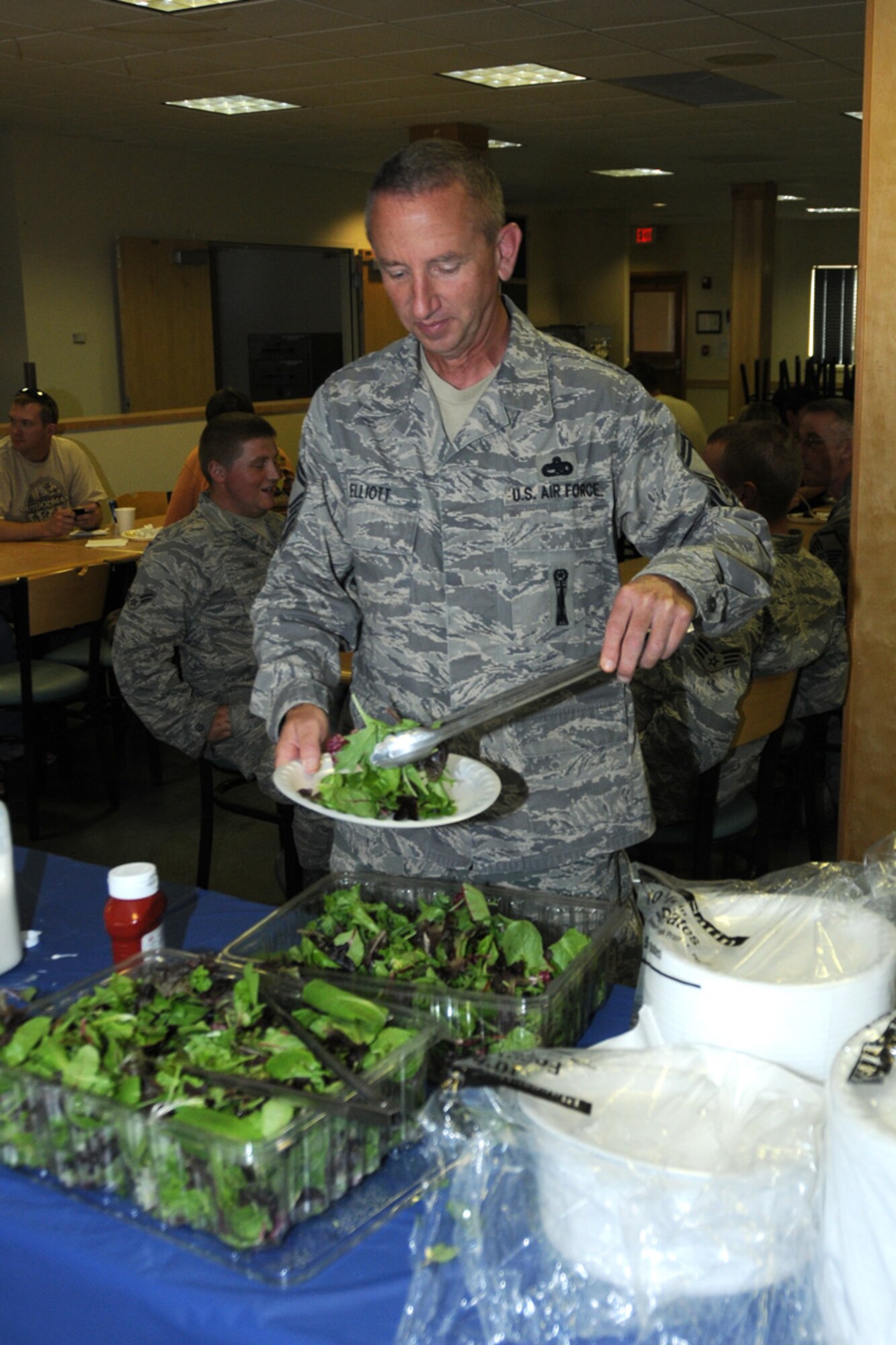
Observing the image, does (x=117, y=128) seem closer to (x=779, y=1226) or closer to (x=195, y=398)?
(x=195, y=398)

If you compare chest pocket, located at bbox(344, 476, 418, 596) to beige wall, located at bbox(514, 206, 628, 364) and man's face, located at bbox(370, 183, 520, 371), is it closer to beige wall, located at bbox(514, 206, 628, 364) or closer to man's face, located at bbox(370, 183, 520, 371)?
man's face, located at bbox(370, 183, 520, 371)

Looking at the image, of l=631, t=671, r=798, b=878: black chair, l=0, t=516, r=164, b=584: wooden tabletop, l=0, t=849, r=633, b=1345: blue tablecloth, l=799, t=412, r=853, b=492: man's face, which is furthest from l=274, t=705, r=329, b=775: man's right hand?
l=799, t=412, r=853, b=492: man's face

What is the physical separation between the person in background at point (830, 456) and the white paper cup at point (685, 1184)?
3064 millimetres

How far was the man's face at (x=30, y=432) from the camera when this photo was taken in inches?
210

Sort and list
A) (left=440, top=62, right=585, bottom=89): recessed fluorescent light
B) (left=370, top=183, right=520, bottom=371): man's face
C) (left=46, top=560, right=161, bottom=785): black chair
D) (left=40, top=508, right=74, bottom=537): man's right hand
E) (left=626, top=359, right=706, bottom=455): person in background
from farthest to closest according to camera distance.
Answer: (left=626, top=359, right=706, bottom=455): person in background, (left=440, top=62, right=585, bottom=89): recessed fluorescent light, (left=40, top=508, right=74, bottom=537): man's right hand, (left=46, top=560, right=161, bottom=785): black chair, (left=370, top=183, right=520, bottom=371): man's face

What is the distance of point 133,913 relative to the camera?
1316mm

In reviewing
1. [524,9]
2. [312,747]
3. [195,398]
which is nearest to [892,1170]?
[312,747]

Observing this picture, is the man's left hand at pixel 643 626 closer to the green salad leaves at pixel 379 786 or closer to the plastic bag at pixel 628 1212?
the green salad leaves at pixel 379 786

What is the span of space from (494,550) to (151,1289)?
98 cm

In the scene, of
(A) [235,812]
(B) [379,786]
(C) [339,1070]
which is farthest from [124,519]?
(C) [339,1070]

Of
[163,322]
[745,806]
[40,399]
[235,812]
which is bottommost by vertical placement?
[235,812]

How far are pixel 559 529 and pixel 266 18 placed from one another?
4.21 metres

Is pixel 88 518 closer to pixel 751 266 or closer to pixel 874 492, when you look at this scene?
pixel 874 492

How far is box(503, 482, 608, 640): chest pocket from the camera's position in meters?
1.64
